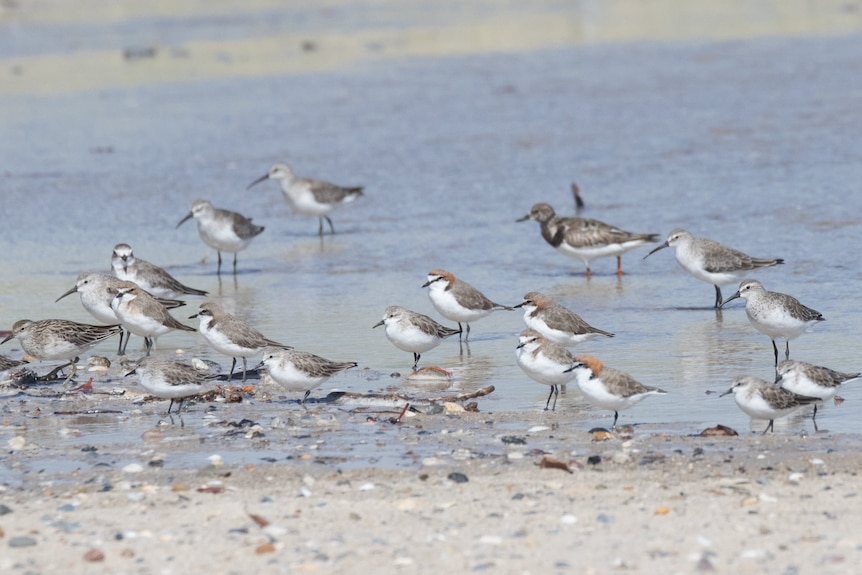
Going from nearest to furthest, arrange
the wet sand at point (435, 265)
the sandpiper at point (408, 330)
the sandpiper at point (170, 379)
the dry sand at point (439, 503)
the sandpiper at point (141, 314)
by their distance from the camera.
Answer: the dry sand at point (439, 503)
the wet sand at point (435, 265)
the sandpiper at point (170, 379)
the sandpiper at point (408, 330)
the sandpiper at point (141, 314)

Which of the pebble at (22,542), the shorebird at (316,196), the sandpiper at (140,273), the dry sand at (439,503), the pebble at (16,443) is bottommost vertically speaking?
the pebble at (16,443)

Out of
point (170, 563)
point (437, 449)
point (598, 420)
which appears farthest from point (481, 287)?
point (170, 563)

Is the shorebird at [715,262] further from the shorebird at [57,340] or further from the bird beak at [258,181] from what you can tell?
the bird beak at [258,181]

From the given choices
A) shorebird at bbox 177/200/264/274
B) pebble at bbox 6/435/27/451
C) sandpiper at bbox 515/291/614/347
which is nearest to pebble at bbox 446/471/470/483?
pebble at bbox 6/435/27/451

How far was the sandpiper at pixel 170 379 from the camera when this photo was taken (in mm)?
9930

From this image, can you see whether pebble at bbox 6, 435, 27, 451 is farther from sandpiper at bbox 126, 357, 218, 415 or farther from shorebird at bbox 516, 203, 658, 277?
shorebird at bbox 516, 203, 658, 277

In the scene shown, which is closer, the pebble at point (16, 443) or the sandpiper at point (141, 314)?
the pebble at point (16, 443)

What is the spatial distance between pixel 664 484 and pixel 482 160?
1501 cm

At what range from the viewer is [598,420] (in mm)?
9969

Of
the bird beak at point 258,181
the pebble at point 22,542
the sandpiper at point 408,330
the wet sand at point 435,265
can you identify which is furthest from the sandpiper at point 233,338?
the bird beak at point 258,181

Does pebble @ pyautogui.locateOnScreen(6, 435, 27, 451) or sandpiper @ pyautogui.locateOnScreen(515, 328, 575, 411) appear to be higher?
sandpiper @ pyautogui.locateOnScreen(515, 328, 575, 411)

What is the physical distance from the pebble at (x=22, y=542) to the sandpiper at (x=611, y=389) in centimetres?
409

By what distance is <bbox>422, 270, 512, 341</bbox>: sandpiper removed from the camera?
1259 cm

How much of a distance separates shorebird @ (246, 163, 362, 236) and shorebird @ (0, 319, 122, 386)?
7.16 m
